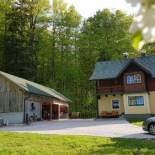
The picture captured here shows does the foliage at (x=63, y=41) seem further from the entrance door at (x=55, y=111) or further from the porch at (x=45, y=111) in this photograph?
the entrance door at (x=55, y=111)

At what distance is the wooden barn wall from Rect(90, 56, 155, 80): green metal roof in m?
10.1

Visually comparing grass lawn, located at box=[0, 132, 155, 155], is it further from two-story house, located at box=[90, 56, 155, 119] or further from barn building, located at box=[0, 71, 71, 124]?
two-story house, located at box=[90, 56, 155, 119]

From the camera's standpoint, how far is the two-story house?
38281 mm

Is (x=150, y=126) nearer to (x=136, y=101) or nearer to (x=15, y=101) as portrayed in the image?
(x=136, y=101)

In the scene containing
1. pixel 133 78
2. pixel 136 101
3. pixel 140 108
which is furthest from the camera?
pixel 133 78

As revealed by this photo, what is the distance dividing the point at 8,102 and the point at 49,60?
27.4 meters

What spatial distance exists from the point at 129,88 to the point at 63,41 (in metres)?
25.3

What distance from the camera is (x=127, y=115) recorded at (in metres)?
38.3

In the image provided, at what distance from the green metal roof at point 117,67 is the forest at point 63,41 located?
14311mm

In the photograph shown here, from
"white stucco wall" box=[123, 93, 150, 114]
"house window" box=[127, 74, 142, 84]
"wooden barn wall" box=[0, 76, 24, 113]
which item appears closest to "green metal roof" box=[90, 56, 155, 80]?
"house window" box=[127, 74, 142, 84]

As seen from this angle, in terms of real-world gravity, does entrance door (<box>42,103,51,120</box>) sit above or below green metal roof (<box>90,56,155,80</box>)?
below

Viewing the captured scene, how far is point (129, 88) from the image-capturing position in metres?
39.2

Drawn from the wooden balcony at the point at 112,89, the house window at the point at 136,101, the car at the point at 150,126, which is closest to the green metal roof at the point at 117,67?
the wooden balcony at the point at 112,89

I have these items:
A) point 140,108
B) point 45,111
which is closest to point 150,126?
point 140,108
